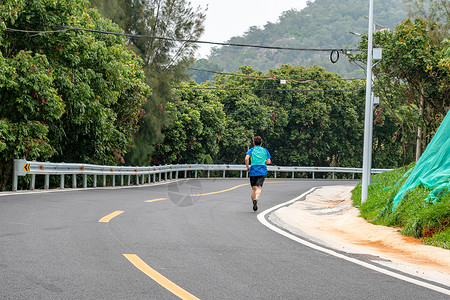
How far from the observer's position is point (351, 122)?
55.4 meters

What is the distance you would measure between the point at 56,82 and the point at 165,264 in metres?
15.9

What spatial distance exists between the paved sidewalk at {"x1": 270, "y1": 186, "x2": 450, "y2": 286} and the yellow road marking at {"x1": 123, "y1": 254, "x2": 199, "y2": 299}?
2821 millimetres

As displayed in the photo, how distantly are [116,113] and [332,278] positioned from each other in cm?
2289

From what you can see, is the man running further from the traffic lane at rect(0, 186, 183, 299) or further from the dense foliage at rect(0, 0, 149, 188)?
the dense foliage at rect(0, 0, 149, 188)

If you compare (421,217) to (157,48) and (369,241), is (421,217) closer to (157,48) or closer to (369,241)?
(369,241)

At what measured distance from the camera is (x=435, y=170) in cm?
1195

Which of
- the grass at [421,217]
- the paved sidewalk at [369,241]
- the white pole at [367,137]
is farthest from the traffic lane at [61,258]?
the white pole at [367,137]

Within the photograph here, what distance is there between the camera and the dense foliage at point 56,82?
1855cm

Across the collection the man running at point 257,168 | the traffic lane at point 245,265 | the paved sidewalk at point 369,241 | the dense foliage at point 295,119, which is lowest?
the paved sidewalk at point 369,241

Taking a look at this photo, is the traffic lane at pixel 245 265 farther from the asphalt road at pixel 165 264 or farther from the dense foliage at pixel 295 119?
the dense foliage at pixel 295 119

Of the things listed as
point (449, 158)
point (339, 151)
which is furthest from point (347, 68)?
point (449, 158)

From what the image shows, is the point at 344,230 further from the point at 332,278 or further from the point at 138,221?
the point at 332,278

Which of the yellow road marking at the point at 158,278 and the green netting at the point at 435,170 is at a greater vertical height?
the green netting at the point at 435,170

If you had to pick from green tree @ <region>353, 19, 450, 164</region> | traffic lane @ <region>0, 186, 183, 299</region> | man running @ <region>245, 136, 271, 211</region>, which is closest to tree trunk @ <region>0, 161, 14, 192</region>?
traffic lane @ <region>0, 186, 183, 299</region>
